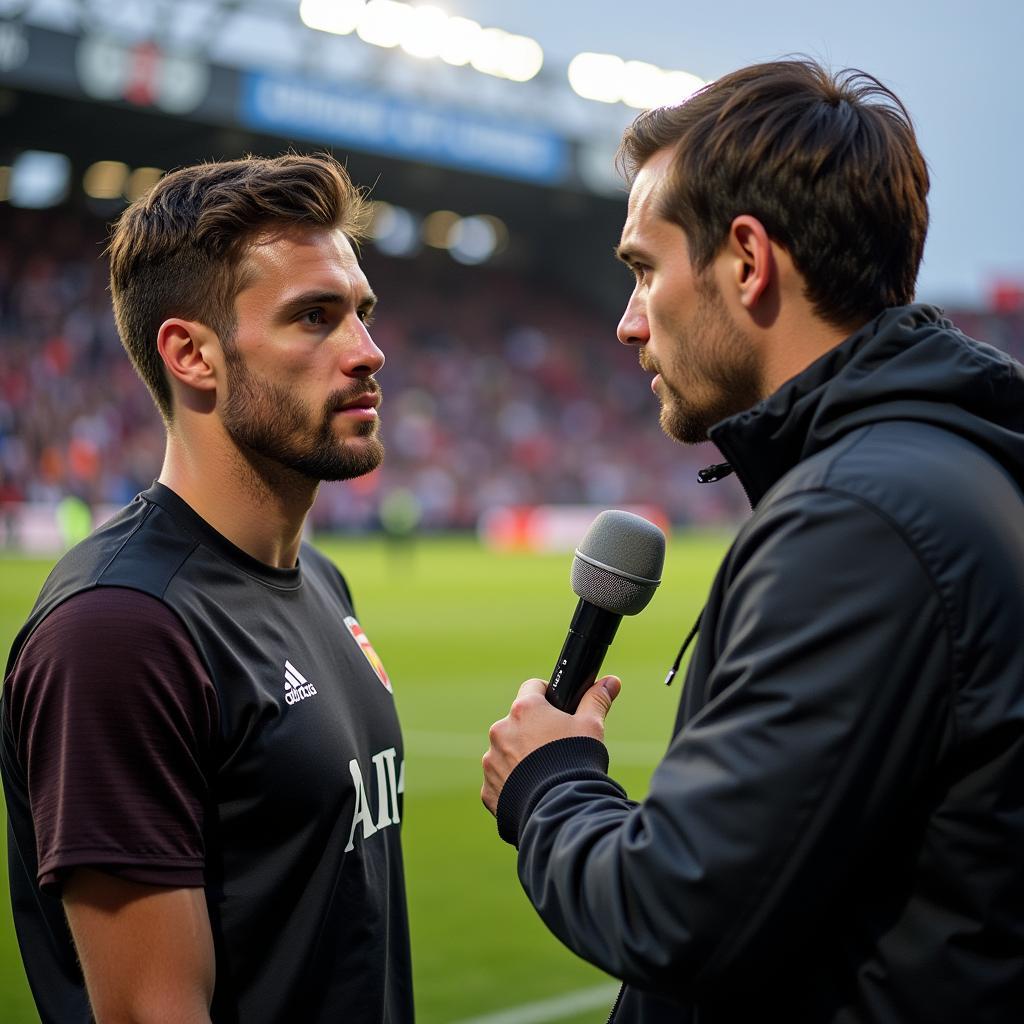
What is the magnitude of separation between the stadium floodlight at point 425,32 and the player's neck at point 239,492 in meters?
34.4

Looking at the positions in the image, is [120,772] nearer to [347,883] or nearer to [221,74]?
[347,883]

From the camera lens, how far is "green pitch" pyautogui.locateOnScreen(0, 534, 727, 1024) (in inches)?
207

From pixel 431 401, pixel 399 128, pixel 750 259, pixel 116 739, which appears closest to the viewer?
pixel 750 259

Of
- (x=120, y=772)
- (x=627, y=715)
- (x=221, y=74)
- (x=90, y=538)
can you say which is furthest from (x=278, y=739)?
(x=221, y=74)

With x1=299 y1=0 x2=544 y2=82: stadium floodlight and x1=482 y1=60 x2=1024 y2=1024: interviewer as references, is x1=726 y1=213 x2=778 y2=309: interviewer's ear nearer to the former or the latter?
x1=482 y1=60 x2=1024 y2=1024: interviewer

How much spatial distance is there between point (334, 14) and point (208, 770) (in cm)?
3442

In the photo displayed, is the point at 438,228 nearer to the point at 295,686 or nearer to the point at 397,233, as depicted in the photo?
the point at 397,233

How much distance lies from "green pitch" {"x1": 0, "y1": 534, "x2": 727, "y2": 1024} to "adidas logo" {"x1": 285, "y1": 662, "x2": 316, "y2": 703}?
256 cm

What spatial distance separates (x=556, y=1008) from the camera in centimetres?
491

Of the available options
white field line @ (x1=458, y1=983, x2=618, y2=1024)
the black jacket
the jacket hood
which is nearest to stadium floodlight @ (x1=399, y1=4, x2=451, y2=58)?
white field line @ (x1=458, y1=983, x2=618, y2=1024)

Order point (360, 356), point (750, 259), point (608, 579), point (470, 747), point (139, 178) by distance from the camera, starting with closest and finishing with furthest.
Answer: point (750, 259), point (608, 579), point (360, 356), point (470, 747), point (139, 178)

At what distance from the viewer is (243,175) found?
2711 millimetres

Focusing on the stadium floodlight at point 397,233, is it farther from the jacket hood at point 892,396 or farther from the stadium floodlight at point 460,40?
the jacket hood at point 892,396

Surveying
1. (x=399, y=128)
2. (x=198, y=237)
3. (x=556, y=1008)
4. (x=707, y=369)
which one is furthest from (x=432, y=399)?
(x=707, y=369)
